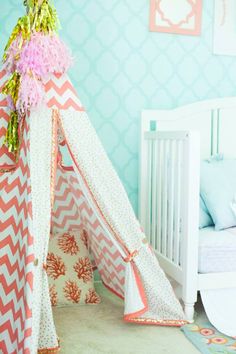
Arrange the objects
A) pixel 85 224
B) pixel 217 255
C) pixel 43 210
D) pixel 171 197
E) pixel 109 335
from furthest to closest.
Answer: pixel 85 224 < pixel 171 197 < pixel 217 255 < pixel 109 335 < pixel 43 210

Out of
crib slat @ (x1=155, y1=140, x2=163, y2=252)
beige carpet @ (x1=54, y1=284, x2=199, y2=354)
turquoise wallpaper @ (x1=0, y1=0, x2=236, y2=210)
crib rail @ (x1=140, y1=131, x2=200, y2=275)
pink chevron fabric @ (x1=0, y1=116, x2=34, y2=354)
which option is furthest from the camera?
turquoise wallpaper @ (x1=0, y1=0, x2=236, y2=210)

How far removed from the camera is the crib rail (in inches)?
87.5

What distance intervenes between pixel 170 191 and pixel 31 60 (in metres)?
0.98

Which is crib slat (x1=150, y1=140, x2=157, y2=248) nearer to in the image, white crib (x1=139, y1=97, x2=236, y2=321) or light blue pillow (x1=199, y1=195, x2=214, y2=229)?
white crib (x1=139, y1=97, x2=236, y2=321)

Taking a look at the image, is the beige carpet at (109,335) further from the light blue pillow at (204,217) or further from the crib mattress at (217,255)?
the light blue pillow at (204,217)

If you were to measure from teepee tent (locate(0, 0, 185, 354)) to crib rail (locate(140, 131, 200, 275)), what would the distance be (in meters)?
0.23

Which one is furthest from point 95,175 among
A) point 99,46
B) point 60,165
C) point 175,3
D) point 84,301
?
point 175,3

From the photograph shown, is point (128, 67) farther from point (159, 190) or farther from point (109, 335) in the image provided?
point (109, 335)

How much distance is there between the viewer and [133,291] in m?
2.18

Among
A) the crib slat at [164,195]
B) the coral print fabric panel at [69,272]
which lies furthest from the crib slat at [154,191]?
the coral print fabric panel at [69,272]

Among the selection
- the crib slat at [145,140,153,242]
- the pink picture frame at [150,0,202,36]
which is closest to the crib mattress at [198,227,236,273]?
the crib slat at [145,140,153,242]

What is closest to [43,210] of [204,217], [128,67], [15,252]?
[15,252]

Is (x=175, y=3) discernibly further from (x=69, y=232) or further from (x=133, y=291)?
(x=133, y=291)

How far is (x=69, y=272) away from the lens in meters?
2.59
